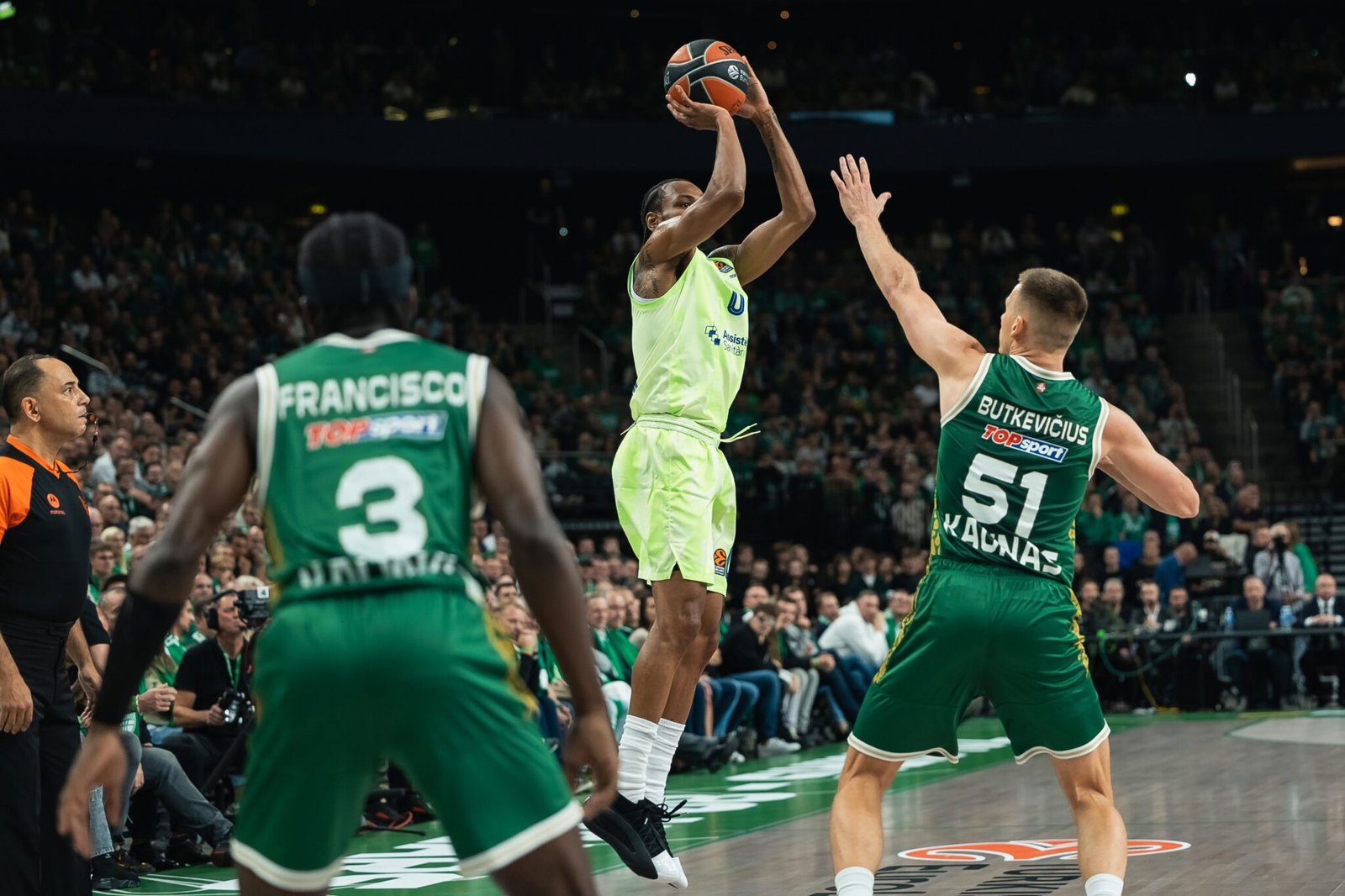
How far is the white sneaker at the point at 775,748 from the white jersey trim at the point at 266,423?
1145 cm

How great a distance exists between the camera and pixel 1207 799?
10344mm

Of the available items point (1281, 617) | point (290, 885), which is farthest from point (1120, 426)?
point (1281, 617)

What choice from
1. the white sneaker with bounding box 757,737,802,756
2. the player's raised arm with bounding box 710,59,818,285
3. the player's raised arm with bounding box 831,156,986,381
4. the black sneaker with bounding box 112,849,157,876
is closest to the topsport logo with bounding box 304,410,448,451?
the player's raised arm with bounding box 831,156,986,381

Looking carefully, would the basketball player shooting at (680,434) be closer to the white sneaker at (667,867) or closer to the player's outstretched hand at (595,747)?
the white sneaker at (667,867)

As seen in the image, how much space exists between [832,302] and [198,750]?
19.7m

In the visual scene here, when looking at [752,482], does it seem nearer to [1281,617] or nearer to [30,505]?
[1281,617]

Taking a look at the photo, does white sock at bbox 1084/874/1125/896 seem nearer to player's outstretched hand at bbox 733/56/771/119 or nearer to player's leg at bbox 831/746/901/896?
player's leg at bbox 831/746/901/896

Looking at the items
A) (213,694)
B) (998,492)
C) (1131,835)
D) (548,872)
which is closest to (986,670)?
(998,492)

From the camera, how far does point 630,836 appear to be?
6.15 metres

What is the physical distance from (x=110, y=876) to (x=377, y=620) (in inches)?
222

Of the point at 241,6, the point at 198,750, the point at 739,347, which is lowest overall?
the point at 198,750

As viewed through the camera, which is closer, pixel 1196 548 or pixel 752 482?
pixel 1196 548

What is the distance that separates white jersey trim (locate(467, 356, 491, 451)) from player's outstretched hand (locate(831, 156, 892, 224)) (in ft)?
9.67

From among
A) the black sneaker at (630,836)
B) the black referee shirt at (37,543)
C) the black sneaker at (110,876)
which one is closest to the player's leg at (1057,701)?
the black sneaker at (630,836)
